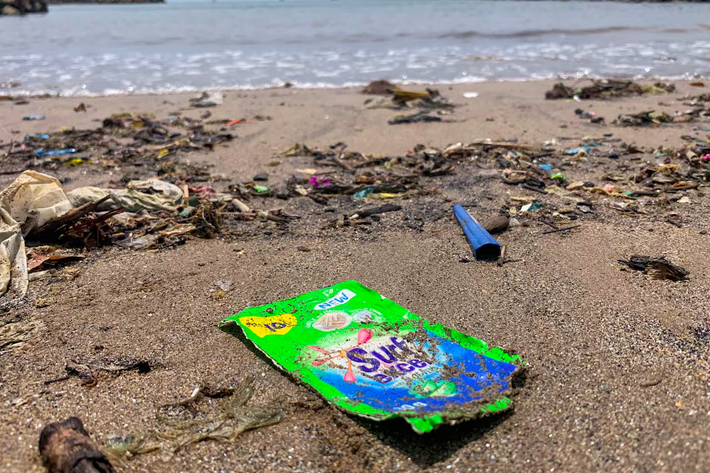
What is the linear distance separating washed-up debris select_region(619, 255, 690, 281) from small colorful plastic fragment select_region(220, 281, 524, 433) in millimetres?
1191

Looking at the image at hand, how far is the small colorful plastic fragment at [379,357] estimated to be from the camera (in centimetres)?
194

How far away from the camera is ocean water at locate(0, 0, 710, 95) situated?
1051 centimetres

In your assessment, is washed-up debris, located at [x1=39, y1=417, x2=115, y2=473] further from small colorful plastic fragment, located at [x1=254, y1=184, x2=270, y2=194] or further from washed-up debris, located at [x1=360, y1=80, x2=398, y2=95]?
washed-up debris, located at [x1=360, y1=80, x2=398, y2=95]

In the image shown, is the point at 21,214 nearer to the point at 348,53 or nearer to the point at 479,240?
the point at 479,240

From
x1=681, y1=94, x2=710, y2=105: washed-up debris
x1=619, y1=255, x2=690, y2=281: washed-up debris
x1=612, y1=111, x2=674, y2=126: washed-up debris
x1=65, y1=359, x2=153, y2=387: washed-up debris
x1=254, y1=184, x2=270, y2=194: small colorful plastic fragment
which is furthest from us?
x1=681, y1=94, x2=710, y2=105: washed-up debris

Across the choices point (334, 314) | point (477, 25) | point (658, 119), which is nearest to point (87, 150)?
point (334, 314)

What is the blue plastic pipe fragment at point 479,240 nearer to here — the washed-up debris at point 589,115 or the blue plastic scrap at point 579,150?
the blue plastic scrap at point 579,150

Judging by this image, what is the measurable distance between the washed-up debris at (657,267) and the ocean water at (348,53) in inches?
300

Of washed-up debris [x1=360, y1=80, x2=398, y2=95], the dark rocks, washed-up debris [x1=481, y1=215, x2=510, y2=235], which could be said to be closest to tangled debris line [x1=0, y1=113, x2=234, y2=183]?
washed-up debris [x1=481, y1=215, x2=510, y2=235]

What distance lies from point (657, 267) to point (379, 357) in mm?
1734

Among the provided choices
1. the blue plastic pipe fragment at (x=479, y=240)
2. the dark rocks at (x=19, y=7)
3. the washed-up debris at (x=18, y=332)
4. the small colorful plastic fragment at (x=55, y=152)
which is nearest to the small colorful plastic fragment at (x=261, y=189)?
the blue plastic pipe fragment at (x=479, y=240)

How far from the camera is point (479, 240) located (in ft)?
10.8

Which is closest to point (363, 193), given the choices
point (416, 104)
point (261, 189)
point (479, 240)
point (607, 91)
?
point (261, 189)

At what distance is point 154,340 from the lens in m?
2.48
